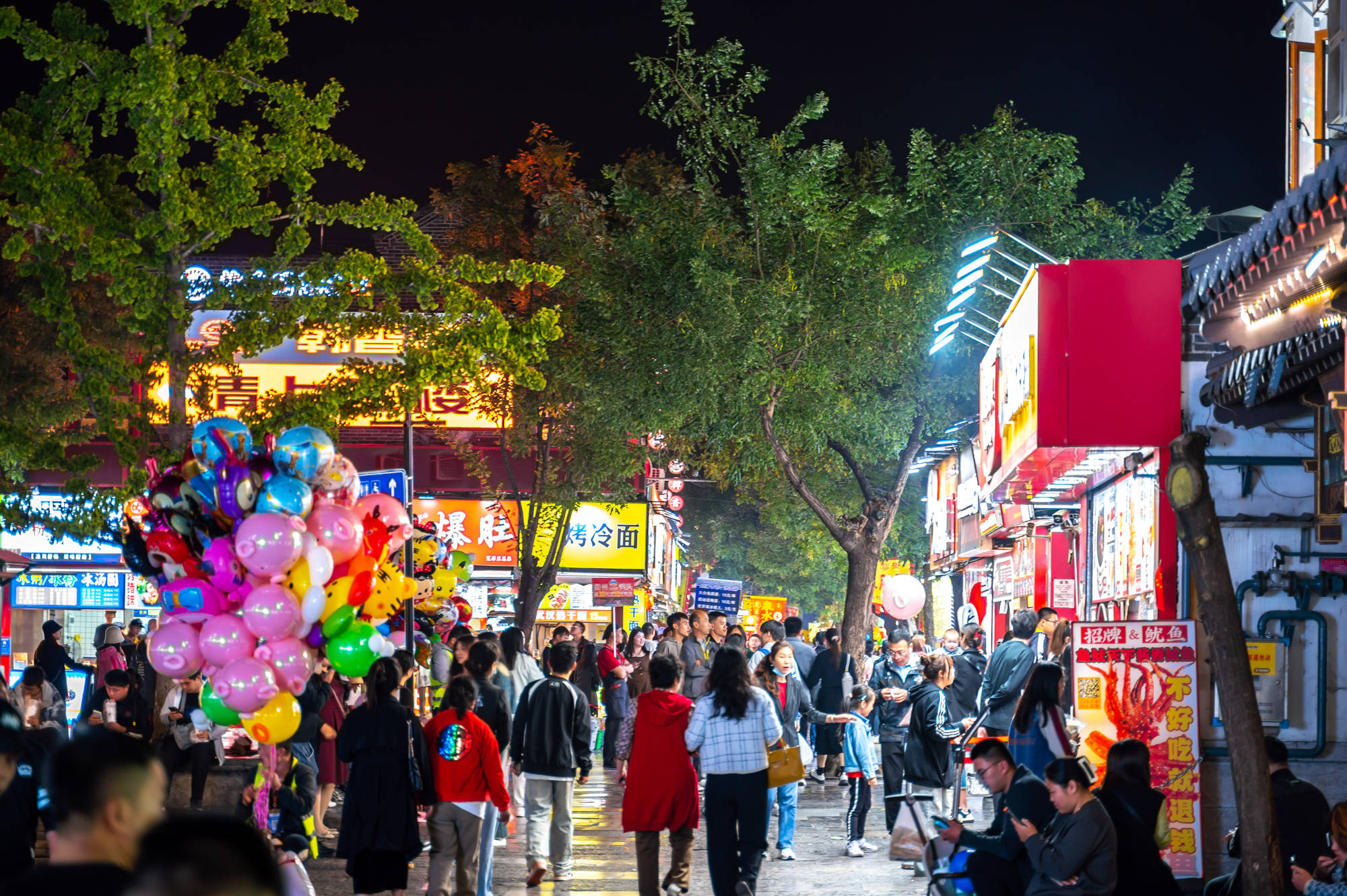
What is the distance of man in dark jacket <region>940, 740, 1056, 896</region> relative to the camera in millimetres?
7355

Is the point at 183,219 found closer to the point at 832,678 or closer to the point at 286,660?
the point at 286,660

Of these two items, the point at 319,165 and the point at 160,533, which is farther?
the point at 319,165

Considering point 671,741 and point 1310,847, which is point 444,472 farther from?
point 1310,847

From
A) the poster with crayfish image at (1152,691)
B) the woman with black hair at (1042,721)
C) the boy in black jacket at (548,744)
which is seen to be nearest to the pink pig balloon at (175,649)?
the boy in black jacket at (548,744)

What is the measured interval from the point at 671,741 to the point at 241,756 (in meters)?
4.65

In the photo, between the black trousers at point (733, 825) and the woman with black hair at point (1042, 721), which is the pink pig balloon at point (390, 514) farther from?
the woman with black hair at point (1042, 721)

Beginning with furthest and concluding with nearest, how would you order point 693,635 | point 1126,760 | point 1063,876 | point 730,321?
point 730,321 < point 693,635 < point 1126,760 < point 1063,876

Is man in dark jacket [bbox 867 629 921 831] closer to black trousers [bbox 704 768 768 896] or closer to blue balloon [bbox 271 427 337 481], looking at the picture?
black trousers [bbox 704 768 768 896]

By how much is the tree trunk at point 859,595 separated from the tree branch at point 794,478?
0.31 m

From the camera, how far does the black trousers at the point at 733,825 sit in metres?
9.78

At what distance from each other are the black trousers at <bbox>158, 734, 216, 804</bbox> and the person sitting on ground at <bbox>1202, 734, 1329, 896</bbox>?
823 cm

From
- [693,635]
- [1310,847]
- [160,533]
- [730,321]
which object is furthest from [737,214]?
[1310,847]

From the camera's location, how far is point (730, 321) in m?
21.1

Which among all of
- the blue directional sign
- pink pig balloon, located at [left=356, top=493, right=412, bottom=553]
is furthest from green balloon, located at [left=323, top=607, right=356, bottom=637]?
the blue directional sign
